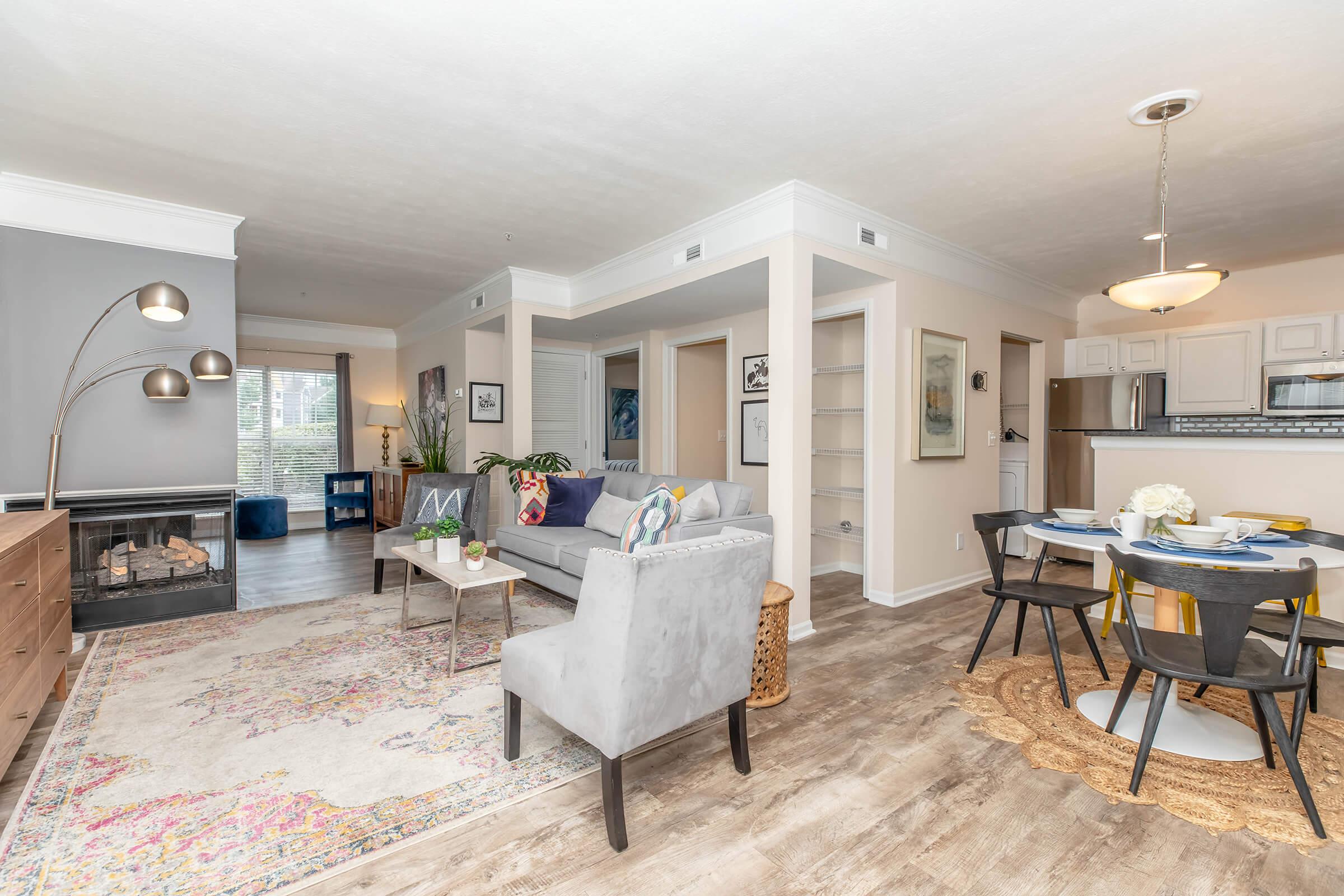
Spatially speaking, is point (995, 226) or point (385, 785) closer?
point (385, 785)

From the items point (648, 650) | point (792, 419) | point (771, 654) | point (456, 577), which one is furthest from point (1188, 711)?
point (456, 577)

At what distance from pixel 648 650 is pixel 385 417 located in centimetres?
699

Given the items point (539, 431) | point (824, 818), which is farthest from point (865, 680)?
point (539, 431)

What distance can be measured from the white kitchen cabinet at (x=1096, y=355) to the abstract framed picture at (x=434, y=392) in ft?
20.2

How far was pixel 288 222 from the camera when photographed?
4.20 meters

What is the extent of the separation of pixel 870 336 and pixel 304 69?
138 inches

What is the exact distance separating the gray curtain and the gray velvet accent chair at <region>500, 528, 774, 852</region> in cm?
Answer: 669

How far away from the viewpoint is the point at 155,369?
3.93 m

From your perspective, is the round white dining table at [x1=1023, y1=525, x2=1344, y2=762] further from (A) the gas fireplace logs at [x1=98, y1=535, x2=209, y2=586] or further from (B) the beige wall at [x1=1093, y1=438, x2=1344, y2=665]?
(A) the gas fireplace logs at [x1=98, y1=535, x2=209, y2=586]

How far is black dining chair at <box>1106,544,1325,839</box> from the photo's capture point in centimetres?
187

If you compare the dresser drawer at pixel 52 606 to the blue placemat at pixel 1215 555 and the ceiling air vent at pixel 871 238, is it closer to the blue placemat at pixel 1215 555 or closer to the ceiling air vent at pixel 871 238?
the blue placemat at pixel 1215 555

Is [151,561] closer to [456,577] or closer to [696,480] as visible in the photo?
[456,577]

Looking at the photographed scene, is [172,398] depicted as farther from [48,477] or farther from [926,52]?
[926,52]

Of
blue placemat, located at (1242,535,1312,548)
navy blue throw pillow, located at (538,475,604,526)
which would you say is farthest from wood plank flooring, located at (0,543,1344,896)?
navy blue throw pillow, located at (538,475,604,526)
